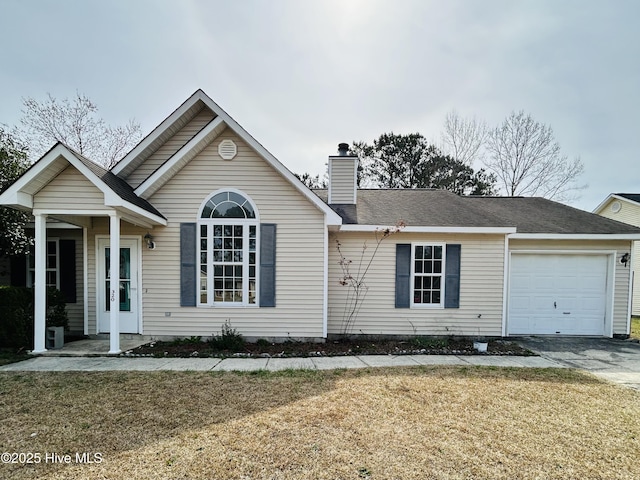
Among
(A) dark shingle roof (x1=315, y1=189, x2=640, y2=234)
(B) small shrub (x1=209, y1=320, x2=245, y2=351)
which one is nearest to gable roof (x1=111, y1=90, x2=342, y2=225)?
(A) dark shingle roof (x1=315, y1=189, x2=640, y2=234)

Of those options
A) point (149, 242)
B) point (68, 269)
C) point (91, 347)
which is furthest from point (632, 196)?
point (68, 269)

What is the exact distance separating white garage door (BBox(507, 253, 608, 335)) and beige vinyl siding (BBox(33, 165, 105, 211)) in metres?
10.6

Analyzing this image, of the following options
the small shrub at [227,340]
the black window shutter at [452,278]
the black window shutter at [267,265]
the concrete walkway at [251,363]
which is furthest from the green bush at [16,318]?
the black window shutter at [452,278]

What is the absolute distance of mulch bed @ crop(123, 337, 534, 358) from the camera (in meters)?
6.66

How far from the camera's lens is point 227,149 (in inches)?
289

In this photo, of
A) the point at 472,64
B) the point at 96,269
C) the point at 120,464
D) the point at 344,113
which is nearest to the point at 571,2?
the point at 472,64

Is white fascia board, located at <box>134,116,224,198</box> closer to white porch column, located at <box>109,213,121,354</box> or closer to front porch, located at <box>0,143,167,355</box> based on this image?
front porch, located at <box>0,143,167,355</box>

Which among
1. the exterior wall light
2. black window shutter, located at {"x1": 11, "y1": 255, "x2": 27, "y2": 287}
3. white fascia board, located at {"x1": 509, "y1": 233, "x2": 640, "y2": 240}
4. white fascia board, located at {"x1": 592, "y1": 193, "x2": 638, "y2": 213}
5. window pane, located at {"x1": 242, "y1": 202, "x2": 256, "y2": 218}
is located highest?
white fascia board, located at {"x1": 592, "y1": 193, "x2": 638, "y2": 213}

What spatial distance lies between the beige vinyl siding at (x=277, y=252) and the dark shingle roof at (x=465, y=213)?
159cm

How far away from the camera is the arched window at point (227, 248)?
7434 millimetres

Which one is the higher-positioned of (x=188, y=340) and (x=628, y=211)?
(x=628, y=211)

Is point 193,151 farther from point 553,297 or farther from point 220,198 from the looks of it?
point 553,297

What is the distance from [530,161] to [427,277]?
60.6 feet

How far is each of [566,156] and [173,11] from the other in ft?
77.5
